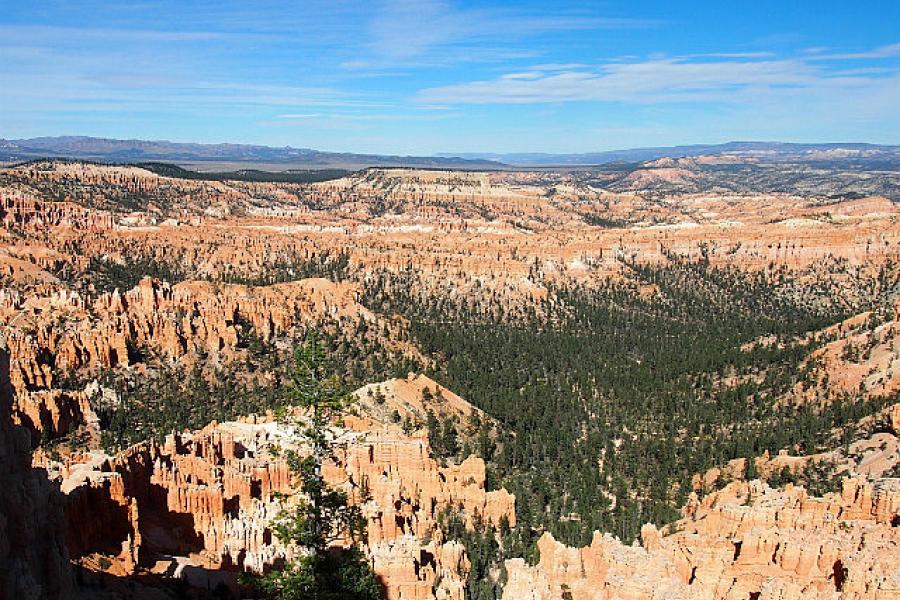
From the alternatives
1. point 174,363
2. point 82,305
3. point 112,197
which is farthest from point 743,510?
point 112,197

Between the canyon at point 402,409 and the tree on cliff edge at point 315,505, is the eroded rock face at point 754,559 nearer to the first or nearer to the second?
the canyon at point 402,409

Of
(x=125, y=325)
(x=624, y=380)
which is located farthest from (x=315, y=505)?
(x=624, y=380)

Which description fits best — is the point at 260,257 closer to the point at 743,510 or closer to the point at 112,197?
the point at 112,197

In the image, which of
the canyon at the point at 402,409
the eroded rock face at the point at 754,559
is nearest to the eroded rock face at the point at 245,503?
the canyon at the point at 402,409

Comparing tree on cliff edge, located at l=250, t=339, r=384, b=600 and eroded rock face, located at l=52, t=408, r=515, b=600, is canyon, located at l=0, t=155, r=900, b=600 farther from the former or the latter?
tree on cliff edge, located at l=250, t=339, r=384, b=600

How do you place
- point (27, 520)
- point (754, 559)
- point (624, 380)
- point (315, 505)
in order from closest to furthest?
point (315, 505) < point (27, 520) < point (754, 559) < point (624, 380)

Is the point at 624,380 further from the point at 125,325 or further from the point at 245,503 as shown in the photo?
the point at 125,325
